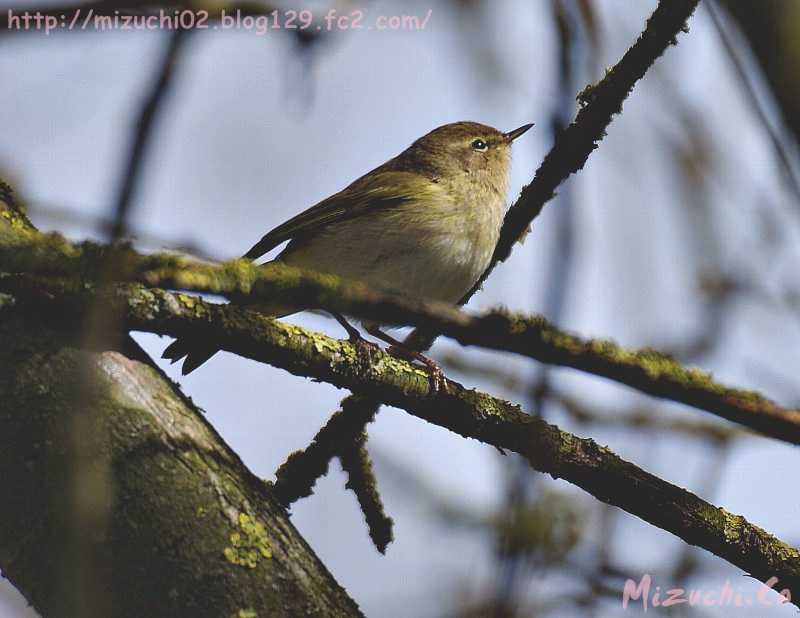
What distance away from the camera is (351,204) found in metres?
5.32

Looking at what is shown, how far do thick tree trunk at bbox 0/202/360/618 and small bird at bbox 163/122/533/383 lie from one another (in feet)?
5.83

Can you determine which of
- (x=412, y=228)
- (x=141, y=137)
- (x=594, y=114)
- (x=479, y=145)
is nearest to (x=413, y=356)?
(x=412, y=228)

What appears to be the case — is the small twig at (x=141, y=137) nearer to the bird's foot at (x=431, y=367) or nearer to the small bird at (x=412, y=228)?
the bird's foot at (x=431, y=367)

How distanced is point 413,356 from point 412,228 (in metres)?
0.96

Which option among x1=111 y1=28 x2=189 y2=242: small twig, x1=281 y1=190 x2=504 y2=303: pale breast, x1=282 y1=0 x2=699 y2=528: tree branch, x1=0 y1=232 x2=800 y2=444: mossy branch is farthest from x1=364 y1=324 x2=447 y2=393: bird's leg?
x1=111 y1=28 x2=189 y2=242: small twig

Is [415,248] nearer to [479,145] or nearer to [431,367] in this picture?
[479,145]

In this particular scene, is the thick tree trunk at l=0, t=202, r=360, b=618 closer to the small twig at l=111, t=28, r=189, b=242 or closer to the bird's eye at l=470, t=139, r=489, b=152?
the small twig at l=111, t=28, r=189, b=242

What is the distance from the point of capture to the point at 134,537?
2.30 m

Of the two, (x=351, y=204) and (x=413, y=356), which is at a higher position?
(x=351, y=204)

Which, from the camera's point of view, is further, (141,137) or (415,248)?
(415,248)

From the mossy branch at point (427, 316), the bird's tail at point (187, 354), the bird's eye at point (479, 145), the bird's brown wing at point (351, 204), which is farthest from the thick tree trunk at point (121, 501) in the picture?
the bird's eye at point (479, 145)

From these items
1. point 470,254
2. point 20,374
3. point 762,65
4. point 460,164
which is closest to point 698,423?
point 470,254

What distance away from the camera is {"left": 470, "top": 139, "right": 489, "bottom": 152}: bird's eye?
5844 mm

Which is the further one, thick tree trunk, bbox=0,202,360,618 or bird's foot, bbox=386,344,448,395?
bird's foot, bbox=386,344,448,395
